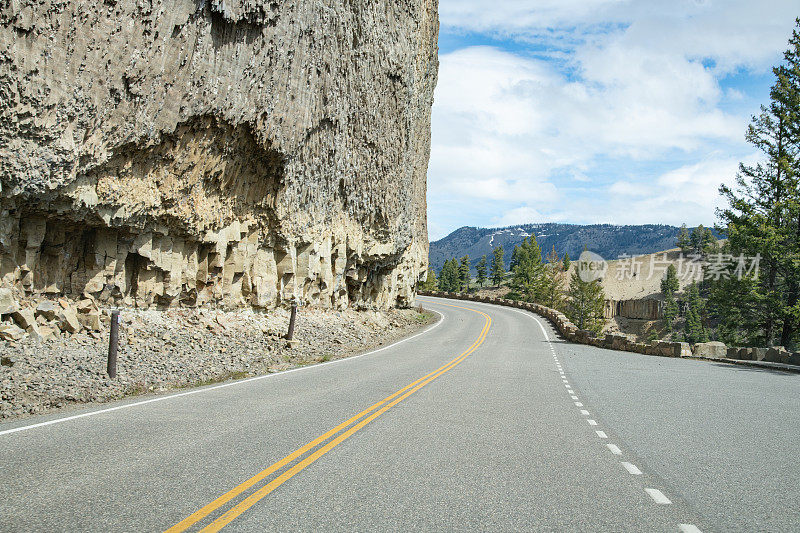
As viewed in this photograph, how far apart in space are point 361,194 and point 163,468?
25.5 metres

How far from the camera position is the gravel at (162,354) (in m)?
9.18

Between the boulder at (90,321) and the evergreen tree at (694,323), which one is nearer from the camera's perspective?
the boulder at (90,321)

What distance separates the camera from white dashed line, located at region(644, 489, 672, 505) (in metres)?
4.71

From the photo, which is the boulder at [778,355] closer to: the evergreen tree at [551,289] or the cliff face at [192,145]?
the cliff face at [192,145]

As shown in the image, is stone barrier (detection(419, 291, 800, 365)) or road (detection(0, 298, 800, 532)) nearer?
road (detection(0, 298, 800, 532))

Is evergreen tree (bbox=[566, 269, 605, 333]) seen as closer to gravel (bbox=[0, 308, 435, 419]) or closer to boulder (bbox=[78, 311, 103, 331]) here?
gravel (bbox=[0, 308, 435, 419])

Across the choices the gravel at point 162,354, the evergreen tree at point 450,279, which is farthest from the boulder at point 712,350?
the evergreen tree at point 450,279

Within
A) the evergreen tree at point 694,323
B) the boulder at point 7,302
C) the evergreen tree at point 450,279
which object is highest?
the evergreen tree at point 450,279

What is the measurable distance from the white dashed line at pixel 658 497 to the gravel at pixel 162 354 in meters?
8.35

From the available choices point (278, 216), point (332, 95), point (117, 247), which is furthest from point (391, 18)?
point (117, 247)

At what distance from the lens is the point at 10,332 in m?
11.0

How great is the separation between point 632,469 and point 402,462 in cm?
250

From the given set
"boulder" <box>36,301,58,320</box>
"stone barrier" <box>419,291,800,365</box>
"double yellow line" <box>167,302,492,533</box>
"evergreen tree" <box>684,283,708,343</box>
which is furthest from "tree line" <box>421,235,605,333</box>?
"double yellow line" <box>167,302,492,533</box>

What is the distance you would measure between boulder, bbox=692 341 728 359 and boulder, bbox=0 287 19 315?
2467cm
